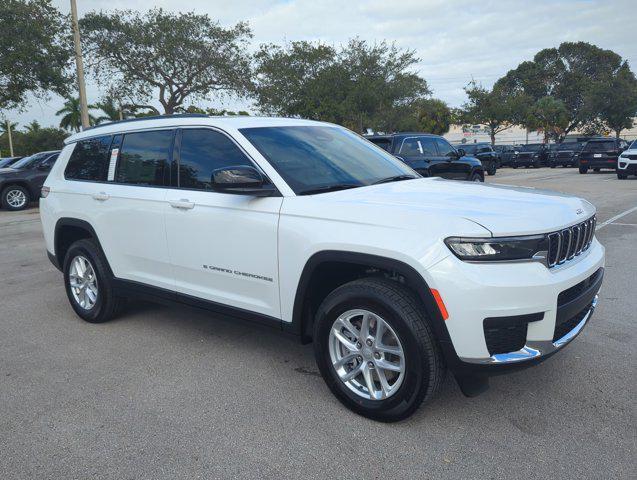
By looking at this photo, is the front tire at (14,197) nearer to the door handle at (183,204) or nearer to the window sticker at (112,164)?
the window sticker at (112,164)

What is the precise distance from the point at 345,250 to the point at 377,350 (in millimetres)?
599

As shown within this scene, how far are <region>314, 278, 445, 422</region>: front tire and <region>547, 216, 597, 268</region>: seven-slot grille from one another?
78 centimetres

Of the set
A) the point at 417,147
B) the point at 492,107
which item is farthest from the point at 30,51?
the point at 492,107

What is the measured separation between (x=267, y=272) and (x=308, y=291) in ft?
1.02

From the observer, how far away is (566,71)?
67.0 metres

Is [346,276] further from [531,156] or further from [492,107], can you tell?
[492,107]

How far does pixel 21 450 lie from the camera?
9.71 ft

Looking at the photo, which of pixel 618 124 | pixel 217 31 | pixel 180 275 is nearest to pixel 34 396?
pixel 180 275

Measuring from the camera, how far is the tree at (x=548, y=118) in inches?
2112

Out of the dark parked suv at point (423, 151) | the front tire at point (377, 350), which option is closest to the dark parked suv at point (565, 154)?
the dark parked suv at point (423, 151)

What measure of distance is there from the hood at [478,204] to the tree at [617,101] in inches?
2314

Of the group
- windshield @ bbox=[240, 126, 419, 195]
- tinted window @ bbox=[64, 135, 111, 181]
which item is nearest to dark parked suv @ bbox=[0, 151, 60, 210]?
tinted window @ bbox=[64, 135, 111, 181]

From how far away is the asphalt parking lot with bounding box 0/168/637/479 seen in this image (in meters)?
2.78

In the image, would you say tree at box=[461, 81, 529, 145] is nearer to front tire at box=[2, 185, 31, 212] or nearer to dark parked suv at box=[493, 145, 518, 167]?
dark parked suv at box=[493, 145, 518, 167]
